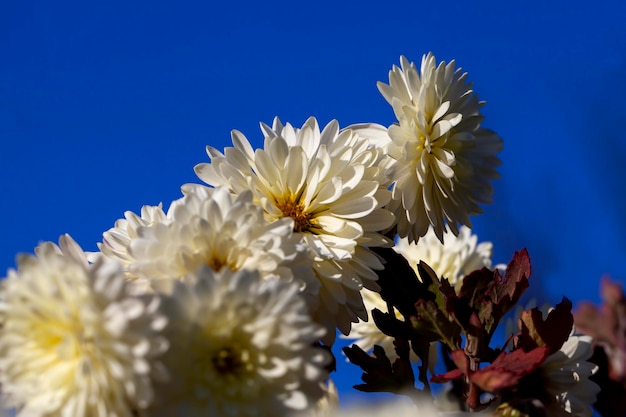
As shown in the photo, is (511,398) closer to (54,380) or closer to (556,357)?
(556,357)

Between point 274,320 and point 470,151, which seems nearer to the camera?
point 274,320

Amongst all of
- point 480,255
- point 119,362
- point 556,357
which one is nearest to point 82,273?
point 119,362

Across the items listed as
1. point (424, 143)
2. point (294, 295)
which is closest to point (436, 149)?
point (424, 143)

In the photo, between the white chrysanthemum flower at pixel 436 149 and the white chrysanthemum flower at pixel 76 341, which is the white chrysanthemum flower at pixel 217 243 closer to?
the white chrysanthemum flower at pixel 76 341

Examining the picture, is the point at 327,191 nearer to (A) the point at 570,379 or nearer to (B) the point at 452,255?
(A) the point at 570,379

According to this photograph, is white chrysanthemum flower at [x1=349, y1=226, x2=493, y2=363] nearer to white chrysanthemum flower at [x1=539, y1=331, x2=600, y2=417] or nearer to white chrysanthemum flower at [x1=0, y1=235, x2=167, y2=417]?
white chrysanthemum flower at [x1=539, y1=331, x2=600, y2=417]

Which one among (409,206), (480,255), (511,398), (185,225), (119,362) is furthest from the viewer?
(480,255)

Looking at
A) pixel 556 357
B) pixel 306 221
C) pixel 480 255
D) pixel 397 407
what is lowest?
pixel 397 407

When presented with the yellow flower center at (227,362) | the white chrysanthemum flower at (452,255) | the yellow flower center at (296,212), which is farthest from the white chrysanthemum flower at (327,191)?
the white chrysanthemum flower at (452,255)
